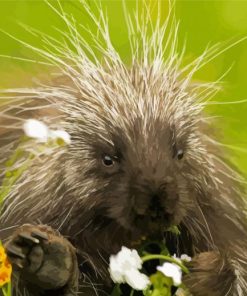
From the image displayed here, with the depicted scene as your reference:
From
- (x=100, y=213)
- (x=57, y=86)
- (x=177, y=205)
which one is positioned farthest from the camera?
(x=57, y=86)

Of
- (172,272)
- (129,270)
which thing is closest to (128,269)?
(129,270)

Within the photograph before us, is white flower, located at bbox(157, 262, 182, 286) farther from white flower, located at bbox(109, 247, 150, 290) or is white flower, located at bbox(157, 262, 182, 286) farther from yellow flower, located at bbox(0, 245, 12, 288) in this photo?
yellow flower, located at bbox(0, 245, 12, 288)

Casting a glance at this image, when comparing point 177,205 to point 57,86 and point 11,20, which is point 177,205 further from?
point 11,20

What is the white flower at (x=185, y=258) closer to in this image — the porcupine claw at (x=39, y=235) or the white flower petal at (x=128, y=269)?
the white flower petal at (x=128, y=269)

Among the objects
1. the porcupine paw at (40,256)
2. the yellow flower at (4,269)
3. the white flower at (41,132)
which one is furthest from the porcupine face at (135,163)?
the yellow flower at (4,269)

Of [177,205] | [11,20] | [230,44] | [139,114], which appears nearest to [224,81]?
[230,44]

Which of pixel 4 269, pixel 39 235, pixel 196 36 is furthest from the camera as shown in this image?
pixel 196 36

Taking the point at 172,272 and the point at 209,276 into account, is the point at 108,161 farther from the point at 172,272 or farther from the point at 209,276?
the point at 209,276

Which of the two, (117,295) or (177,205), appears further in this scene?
(117,295)
